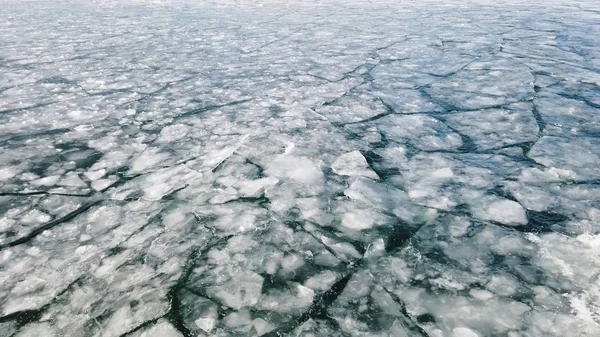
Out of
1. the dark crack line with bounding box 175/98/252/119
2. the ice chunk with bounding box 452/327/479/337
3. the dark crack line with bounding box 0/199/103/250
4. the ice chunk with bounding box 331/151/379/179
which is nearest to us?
the ice chunk with bounding box 452/327/479/337

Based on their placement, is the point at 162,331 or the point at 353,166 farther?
the point at 353,166

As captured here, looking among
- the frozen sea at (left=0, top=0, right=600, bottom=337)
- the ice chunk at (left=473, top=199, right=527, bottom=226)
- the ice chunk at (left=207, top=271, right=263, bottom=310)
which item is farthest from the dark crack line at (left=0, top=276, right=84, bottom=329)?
the ice chunk at (left=473, top=199, right=527, bottom=226)

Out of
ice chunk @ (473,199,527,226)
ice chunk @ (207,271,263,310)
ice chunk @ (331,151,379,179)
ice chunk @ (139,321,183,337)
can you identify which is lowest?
ice chunk @ (473,199,527,226)

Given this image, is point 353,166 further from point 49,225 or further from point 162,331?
point 49,225

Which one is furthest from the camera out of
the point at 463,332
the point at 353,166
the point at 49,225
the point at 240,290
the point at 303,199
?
the point at 353,166

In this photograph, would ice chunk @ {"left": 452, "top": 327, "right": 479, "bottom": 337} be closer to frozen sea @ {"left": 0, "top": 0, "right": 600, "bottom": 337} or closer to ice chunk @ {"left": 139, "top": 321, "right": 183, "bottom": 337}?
frozen sea @ {"left": 0, "top": 0, "right": 600, "bottom": 337}

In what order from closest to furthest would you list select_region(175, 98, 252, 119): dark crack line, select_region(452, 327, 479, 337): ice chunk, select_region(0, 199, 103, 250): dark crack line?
select_region(452, 327, 479, 337): ice chunk, select_region(0, 199, 103, 250): dark crack line, select_region(175, 98, 252, 119): dark crack line

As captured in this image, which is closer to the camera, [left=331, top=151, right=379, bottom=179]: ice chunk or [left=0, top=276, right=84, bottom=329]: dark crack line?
[left=0, top=276, right=84, bottom=329]: dark crack line

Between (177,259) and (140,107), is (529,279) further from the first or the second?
(140,107)

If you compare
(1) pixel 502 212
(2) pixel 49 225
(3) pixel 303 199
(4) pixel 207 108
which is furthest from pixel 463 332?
(4) pixel 207 108
